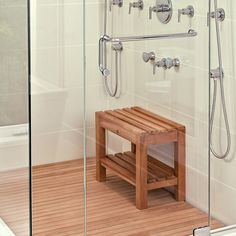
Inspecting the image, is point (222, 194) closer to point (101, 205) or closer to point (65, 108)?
point (101, 205)

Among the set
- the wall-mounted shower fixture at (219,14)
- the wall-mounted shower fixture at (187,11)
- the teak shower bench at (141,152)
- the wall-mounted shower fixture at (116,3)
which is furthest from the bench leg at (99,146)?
the wall-mounted shower fixture at (219,14)

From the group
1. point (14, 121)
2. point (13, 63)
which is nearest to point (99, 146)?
point (14, 121)

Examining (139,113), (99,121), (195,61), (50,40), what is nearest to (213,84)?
(195,61)

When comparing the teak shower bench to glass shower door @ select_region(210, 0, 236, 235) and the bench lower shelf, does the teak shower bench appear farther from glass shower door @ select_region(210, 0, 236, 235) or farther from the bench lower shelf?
glass shower door @ select_region(210, 0, 236, 235)

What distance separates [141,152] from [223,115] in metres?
0.49

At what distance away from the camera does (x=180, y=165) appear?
2688 millimetres

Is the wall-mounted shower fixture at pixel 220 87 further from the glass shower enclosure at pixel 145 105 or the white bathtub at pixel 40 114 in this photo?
the white bathtub at pixel 40 114

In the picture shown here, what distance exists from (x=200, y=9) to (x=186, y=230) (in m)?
0.90

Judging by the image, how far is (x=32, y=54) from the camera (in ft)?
7.76

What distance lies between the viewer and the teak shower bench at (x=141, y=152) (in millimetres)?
2537

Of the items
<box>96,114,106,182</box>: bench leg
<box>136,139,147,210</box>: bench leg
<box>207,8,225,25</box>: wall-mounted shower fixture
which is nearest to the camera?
<box>96,114,106,182</box>: bench leg

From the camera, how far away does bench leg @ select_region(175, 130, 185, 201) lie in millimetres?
2682

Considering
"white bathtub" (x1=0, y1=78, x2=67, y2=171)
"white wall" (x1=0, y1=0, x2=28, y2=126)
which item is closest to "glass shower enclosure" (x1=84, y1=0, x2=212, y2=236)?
"white bathtub" (x1=0, y1=78, x2=67, y2=171)

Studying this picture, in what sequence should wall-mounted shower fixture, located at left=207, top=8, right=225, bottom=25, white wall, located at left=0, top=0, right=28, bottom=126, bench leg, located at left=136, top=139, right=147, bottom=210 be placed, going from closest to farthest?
white wall, located at left=0, top=0, right=28, bottom=126, bench leg, located at left=136, top=139, right=147, bottom=210, wall-mounted shower fixture, located at left=207, top=8, right=225, bottom=25
